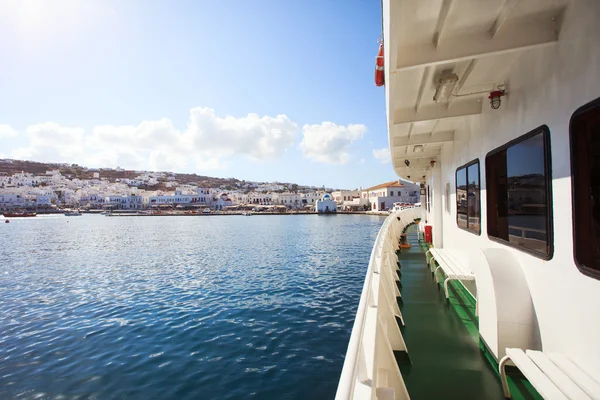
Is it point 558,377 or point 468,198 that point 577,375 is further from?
point 468,198

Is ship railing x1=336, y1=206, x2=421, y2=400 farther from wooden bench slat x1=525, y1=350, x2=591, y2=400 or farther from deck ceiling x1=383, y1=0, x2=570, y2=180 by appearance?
deck ceiling x1=383, y1=0, x2=570, y2=180

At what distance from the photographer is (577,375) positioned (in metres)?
2.03

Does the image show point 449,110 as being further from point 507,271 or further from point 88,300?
point 88,300

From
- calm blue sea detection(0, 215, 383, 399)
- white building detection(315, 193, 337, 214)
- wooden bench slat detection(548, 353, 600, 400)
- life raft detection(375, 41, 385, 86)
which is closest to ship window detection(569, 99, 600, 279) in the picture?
wooden bench slat detection(548, 353, 600, 400)

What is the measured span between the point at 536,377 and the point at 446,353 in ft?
4.81

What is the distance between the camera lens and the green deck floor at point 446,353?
2.78 meters

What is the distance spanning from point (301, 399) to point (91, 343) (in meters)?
5.55

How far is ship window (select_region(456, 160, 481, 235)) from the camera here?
481 cm

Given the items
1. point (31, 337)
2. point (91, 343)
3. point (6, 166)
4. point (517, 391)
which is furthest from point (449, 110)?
point (6, 166)

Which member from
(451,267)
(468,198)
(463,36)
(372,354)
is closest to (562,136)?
(463,36)

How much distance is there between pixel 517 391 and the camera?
269 centimetres

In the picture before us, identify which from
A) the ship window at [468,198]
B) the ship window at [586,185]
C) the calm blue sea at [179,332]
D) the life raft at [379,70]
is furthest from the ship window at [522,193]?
the calm blue sea at [179,332]

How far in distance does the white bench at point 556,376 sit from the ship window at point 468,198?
8.59 feet

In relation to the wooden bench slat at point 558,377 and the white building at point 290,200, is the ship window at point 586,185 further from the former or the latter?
the white building at point 290,200
